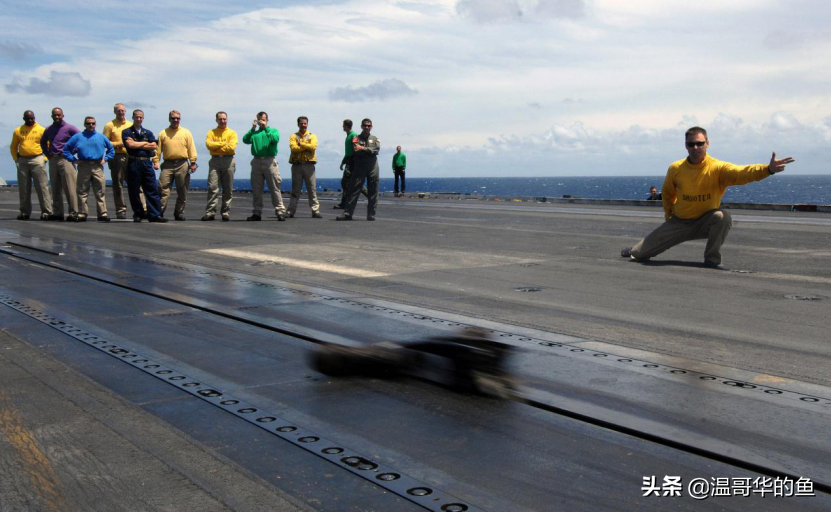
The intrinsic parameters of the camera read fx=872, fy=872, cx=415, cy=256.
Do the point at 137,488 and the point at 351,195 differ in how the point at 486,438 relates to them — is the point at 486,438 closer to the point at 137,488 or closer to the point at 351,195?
the point at 137,488

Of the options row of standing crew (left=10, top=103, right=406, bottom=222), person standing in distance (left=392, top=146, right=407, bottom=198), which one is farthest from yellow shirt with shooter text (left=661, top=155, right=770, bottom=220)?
person standing in distance (left=392, top=146, right=407, bottom=198)

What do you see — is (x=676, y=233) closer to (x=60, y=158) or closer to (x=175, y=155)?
(x=175, y=155)

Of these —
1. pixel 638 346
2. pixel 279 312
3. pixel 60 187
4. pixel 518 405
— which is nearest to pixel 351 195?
pixel 60 187

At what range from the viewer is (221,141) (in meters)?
18.8

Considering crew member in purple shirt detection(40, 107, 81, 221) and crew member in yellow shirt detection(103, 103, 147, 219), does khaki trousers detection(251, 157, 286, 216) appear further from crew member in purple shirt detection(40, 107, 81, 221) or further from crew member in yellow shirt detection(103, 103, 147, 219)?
crew member in purple shirt detection(40, 107, 81, 221)

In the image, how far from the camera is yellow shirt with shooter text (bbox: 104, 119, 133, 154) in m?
19.8

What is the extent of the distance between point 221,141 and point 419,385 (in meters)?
14.9

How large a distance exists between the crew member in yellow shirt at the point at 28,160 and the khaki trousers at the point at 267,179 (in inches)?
186

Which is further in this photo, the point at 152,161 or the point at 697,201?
the point at 152,161

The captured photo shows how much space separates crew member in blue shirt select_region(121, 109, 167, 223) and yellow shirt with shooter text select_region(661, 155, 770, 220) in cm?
1135

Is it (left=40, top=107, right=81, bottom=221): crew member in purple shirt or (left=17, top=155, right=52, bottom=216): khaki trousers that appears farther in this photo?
(left=17, top=155, right=52, bottom=216): khaki trousers

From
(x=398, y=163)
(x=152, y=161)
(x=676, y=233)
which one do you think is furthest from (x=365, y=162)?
(x=398, y=163)

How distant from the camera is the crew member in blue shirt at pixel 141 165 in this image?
1795cm

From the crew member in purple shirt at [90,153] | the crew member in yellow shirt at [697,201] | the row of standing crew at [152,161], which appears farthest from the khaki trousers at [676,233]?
the crew member in purple shirt at [90,153]
